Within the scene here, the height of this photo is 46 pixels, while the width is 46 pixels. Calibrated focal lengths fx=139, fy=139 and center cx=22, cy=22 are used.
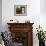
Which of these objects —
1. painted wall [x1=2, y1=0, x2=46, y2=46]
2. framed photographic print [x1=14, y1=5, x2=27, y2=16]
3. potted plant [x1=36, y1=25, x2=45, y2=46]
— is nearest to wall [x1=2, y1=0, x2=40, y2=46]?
painted wall [x1=2, y1=0, x2=46, y2=46]

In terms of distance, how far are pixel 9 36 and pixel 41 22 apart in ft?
5.64

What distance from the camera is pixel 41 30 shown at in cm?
532

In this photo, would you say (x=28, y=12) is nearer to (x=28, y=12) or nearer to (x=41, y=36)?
(x=28, y=12)

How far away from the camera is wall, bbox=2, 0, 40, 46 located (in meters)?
5.46

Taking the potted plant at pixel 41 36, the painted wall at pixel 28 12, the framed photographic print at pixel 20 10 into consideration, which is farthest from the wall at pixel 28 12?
the potted plant at pixel 41 36

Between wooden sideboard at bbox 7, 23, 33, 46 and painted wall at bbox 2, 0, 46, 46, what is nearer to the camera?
wooden sideboard at bbox 7, 23, 33, 46

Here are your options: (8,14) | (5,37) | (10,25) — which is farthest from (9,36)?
(8,14)

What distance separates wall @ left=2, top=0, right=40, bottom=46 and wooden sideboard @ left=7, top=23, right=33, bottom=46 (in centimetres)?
20

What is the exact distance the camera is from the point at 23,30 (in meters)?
5.32

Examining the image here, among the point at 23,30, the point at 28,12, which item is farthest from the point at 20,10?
the point at 23,30

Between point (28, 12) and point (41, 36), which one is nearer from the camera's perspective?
point (41, 36)

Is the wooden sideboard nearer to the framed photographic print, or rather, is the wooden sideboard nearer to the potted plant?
the potted plant

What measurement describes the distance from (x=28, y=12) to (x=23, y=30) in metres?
0.75

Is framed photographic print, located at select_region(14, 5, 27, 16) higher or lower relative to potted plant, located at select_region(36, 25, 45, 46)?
higher
